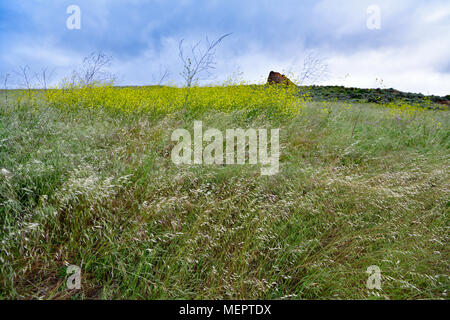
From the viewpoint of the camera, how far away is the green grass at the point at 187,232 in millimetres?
1443

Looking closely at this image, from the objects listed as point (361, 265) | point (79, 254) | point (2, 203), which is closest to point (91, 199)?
point (79, 254)

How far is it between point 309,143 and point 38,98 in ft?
17.3

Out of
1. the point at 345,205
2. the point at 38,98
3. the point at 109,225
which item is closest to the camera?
the point at 109,225

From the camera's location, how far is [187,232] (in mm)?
1725

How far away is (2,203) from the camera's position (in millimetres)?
1575

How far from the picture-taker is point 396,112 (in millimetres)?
6906

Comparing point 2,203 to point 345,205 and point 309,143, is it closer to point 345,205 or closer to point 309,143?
point 345,205

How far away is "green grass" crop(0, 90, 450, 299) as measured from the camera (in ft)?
4.74

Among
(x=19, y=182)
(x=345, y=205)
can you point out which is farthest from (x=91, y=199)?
(x=345, y=205)

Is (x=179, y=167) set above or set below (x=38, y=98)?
below
